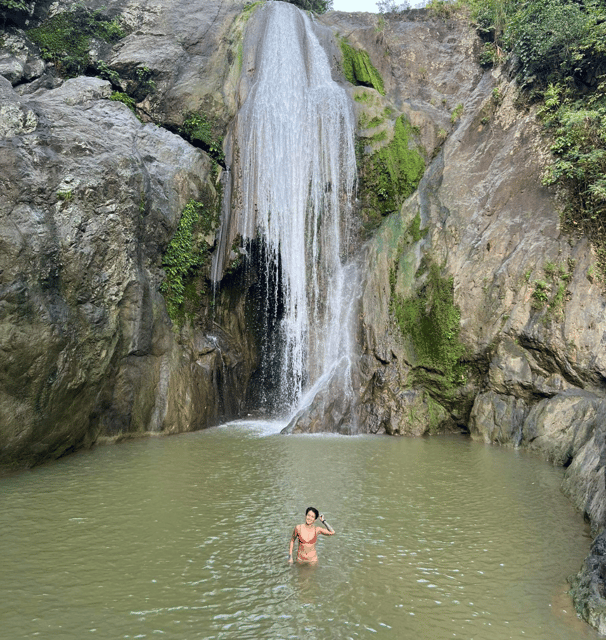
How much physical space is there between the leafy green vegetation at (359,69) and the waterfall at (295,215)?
1.34m

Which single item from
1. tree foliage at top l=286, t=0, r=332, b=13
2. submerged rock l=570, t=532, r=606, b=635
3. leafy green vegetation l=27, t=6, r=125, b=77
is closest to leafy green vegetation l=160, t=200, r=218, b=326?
leafy green vegetation l=27, t=6, r=125, b=77

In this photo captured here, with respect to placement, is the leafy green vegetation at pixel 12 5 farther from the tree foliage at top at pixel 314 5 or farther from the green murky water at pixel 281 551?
the green murky water at pixel 281 551

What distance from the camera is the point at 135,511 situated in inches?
282

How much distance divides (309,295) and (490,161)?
714 centimetres

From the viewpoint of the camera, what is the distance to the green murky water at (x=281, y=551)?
453 cm

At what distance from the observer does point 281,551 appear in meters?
5.98

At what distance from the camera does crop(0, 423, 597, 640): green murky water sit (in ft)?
14.9

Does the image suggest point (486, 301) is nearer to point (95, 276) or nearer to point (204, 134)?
point (95, 276)

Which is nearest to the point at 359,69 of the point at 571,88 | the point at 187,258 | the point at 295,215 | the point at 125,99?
the point at 295,215

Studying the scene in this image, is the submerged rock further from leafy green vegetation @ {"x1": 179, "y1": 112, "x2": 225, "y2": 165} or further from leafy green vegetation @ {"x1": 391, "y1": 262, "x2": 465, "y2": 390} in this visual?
leafy green vegetation @ {"x1": 179, "y1": 112, "x2": 225, "y2": 165}

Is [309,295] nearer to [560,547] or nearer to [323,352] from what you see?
[323,352]

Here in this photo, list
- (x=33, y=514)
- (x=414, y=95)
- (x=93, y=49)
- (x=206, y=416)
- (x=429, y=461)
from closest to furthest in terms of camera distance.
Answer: (x=33, y=514)
(x=429, y=461)
(x=206, y=416)
(x=93, y=49)
(x=414, y=95)

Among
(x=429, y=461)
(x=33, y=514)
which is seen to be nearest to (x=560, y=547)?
(x=429, y=461)

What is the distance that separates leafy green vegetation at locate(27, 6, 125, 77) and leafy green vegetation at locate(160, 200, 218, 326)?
24.8 feet
